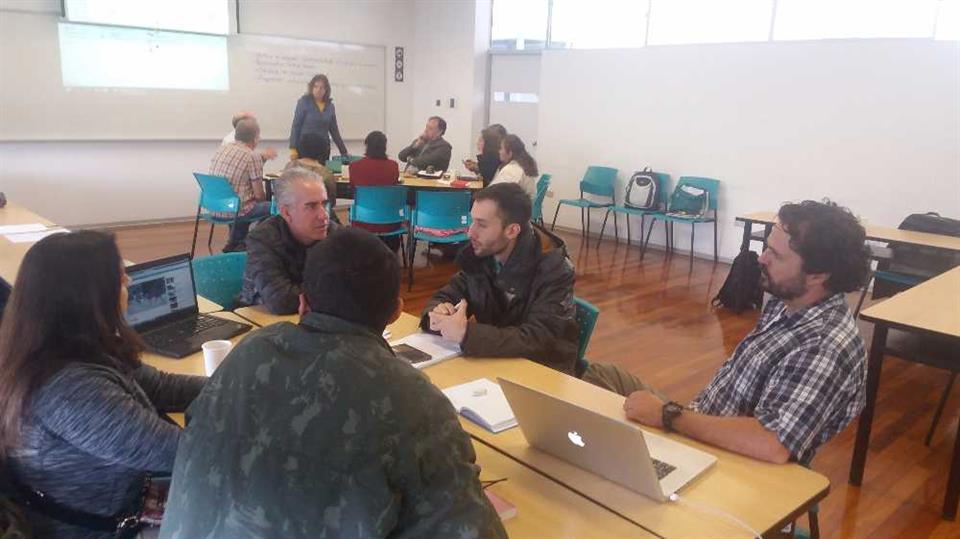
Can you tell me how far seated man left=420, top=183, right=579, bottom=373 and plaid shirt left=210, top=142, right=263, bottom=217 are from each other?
3.70m

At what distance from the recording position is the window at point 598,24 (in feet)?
24.8

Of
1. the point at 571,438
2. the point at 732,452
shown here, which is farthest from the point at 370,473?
the point at 732,452

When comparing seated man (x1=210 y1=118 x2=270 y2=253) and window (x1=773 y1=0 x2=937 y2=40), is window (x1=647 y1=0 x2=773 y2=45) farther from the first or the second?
seated man (x1=210 y1=118 x2=270 y2=253)

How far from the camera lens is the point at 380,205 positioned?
5582mm

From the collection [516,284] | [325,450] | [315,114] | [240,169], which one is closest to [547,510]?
[325,450]

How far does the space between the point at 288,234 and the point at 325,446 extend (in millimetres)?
1967

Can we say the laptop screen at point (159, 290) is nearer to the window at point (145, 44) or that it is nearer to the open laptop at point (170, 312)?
the open laptop at point (170, 312)

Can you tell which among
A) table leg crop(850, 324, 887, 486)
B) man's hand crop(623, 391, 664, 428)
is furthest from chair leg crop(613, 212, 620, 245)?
man's hand crop(623, 391, 664, 428)

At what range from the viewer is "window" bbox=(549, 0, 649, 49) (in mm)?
7570

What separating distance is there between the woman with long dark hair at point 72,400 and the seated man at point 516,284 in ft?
3.11

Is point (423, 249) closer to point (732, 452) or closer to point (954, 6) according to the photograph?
point (954, 6)

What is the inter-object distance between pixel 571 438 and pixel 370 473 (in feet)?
2.16

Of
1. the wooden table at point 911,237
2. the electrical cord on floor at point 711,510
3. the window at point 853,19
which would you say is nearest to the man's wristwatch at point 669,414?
the electrical cord on floor at point 711,510

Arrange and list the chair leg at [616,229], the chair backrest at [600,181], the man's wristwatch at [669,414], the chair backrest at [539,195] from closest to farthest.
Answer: the man's wristwatch at [669,414], the chair backrest at [539,195], the chair backrest at [600,181], the chair leg at [616,229]
